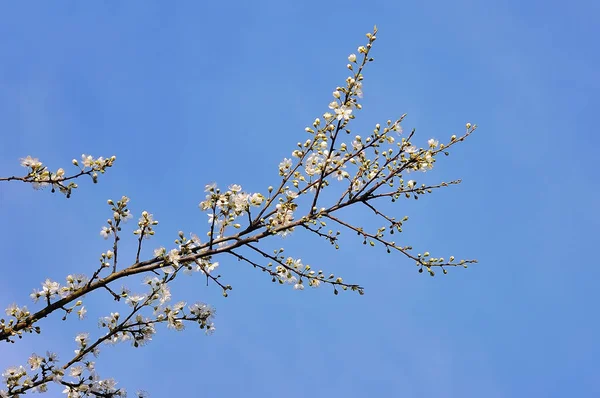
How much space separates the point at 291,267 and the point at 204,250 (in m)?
1.06

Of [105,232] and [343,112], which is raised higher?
[343,112]

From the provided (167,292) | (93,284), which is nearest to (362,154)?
(167,292)

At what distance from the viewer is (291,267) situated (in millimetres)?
6680

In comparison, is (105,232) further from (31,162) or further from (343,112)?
(343,112)

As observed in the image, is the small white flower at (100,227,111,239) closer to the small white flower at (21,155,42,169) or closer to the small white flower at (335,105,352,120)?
the small white flower at (21,155,42,169)

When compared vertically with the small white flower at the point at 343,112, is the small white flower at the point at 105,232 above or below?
below

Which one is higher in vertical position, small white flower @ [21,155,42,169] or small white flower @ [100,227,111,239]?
small white flower @ [21,155,42,169]

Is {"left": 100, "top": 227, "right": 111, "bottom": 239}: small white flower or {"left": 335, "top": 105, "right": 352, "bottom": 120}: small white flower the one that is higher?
{"left": 335, "top": 105, "right": 352, "bottom": 120}: small white flower

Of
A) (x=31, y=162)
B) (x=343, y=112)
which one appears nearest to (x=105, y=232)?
(x=31, y=162)

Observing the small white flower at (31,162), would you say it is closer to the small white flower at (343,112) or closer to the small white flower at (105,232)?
the small white flower at (105,232)

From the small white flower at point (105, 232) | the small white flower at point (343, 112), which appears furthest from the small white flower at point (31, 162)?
the small white flower at point (343, 112)

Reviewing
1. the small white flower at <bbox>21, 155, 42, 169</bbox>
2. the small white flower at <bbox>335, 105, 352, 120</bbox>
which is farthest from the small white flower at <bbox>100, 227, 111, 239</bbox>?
the small white flower at <bbox>335, 105, 352, 120</bbox>

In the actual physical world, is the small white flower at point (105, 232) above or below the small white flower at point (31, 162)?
below

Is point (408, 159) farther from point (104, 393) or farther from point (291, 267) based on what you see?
point (104, 393)
